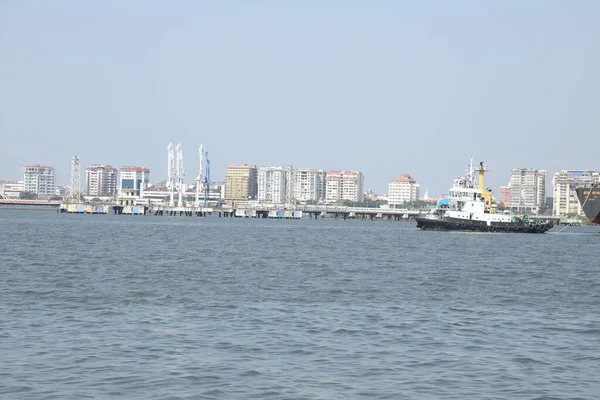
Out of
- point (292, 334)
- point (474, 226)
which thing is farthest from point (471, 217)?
point (292, 334)

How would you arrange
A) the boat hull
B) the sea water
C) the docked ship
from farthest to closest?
the docked ship → the boat hull → the sea water

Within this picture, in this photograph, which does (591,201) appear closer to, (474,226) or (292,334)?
(474,226)

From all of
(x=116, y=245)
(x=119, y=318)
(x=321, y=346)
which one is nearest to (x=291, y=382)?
(x=321, y=346)

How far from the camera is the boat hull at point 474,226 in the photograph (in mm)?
86938

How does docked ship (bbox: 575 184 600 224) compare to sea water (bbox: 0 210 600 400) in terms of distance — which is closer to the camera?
sea water (bbox: 0 210 600 400)

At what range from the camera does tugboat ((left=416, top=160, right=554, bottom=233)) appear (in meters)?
87.2

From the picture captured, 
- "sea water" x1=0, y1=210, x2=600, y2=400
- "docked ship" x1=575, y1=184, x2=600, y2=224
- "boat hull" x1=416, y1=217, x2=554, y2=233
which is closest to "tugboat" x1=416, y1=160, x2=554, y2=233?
"boat hull" x1=416, y1=217, x2=554, y2=233

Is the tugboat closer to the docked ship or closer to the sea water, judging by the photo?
the docked ship

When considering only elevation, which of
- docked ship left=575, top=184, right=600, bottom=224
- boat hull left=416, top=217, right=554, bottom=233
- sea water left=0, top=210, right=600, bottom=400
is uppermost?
docked ship left=575, top=184, right=600, bottom=224

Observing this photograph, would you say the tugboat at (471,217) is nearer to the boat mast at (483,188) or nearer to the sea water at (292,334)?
the boat mast at (483,188)

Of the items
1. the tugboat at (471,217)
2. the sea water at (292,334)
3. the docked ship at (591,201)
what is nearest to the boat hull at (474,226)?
the tugboat at (471,217)

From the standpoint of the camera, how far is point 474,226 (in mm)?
86750

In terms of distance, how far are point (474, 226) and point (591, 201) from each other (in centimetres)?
1336

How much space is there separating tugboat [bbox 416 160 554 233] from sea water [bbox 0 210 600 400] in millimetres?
52818
